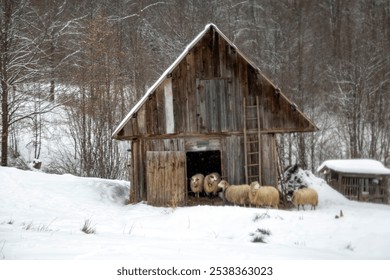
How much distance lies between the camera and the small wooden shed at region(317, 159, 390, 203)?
79.4 ft

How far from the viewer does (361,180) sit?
24766 mm

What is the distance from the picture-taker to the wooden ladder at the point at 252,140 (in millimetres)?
15430

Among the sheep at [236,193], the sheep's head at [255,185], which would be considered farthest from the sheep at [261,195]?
the sheep at [236,193]

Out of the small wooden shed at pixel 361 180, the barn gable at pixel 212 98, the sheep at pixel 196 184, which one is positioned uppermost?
the barn gable at pixel 212 98

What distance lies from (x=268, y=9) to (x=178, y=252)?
104 feet

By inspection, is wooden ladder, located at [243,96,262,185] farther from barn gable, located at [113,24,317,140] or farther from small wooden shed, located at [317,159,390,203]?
small wooden shed, located at [317,159,390,203]

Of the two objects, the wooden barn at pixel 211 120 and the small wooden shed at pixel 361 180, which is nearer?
the wooden barn at pixel 211 120

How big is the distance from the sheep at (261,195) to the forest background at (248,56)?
1169cm

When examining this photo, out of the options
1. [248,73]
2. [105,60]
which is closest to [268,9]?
[105,60]

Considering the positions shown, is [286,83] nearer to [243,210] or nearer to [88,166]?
[88,166]

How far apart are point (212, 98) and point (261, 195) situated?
14.5ft

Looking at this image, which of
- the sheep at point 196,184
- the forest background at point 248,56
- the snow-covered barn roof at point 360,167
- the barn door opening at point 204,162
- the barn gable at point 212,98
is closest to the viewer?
the barn gable at point 212,98

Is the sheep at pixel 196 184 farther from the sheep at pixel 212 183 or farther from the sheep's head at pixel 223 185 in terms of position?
the sheep's head at pixel 223 185

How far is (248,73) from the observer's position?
50.8 feet
